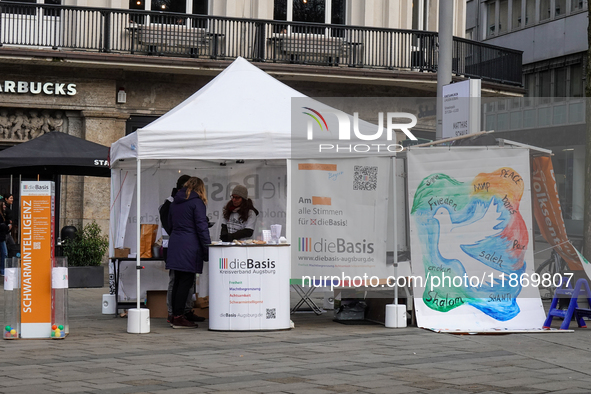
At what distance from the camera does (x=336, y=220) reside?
1085 cm

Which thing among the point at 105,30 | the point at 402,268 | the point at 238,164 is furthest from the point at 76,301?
the point at 105,30

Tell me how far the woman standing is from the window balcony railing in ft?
31.0

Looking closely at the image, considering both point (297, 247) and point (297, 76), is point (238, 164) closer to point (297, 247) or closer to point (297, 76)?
point (297, 247)

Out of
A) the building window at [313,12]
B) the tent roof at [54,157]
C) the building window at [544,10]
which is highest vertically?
the building window at [544,10]

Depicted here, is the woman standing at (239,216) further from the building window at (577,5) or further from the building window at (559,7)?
the building window at (559,7)

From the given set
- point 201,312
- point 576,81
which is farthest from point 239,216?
point 576,81

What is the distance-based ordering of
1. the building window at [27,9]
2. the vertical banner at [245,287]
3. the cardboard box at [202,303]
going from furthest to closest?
the building window at [27,9] < the cardboard box at [202,303] < the vertical banner at [245,287]

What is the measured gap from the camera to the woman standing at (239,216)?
39.5 feet

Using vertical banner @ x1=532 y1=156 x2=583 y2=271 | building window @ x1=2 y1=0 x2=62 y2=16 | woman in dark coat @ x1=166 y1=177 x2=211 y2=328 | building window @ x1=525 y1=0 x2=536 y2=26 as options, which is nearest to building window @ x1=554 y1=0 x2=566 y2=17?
building window @ x1=525 y1=0 x2=536 y2=26

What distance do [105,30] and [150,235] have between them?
9560 millimetres

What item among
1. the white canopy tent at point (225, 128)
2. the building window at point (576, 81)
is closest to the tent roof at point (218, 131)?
the white canopy tent at point (225, 128)

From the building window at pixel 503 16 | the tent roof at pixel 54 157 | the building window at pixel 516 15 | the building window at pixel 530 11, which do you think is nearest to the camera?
the tent roof at pixel 54 157

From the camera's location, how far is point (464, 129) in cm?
1180

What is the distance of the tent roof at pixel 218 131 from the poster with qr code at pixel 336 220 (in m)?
0.52
